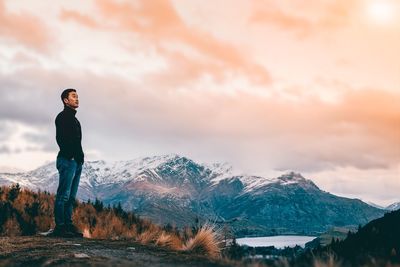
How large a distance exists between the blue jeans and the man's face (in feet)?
5.26

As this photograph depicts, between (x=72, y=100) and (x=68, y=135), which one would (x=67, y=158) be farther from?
(x=72, y=100)

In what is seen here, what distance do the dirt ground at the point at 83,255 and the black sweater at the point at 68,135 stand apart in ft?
8.05

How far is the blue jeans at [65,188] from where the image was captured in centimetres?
1509

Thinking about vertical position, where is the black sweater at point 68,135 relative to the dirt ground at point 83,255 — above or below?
above

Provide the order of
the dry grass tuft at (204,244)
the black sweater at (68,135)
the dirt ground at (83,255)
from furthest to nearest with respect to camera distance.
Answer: the black sweater at (68,135) < the dry grass tuft at (204,244) < the dirt ground at (83,255)

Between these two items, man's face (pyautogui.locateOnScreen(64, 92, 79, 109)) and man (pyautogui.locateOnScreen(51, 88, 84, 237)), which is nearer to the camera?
man (pyautogui.locateOnScreen(51, 88, 84, 237))

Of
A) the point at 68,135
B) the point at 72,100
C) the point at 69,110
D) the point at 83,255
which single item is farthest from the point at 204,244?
the point at 72,100

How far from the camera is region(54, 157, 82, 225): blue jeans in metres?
15.1

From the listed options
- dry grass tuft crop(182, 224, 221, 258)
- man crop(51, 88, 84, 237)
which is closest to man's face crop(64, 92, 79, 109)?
man crop(51, 88, 84, 237)

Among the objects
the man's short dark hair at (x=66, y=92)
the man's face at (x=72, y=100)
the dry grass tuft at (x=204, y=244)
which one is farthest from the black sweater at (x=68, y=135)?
the dry grass tuft at (x=204, y=244)

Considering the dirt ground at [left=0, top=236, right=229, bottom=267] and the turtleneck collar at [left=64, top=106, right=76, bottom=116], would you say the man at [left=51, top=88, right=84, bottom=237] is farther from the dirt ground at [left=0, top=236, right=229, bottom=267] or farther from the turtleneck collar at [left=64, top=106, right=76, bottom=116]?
the dirt ground at [left=0, top=236, right=229, bottom=267]

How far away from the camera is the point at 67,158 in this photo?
1508 centimetres

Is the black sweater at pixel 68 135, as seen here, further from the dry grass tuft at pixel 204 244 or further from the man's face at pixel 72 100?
the dry grass tuft at pixel 204 244

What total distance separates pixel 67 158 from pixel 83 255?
516cm
